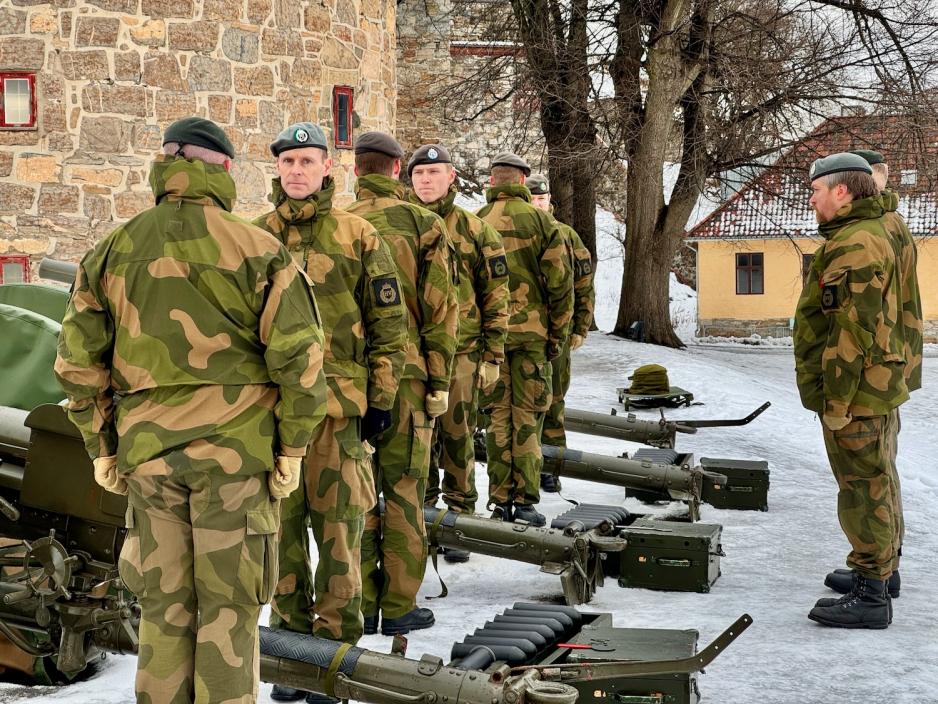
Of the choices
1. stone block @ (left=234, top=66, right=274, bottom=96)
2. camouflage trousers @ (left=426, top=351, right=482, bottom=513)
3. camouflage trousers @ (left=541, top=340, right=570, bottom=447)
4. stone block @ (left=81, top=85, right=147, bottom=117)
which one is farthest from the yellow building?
camouflage trousers @ (left=426, top=351, right=482, bottom=513)

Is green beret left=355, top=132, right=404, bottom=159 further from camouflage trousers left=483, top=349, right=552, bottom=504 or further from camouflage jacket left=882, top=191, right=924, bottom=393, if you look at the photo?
camouflage trousers left=483, top=349, right=552, bottom=504

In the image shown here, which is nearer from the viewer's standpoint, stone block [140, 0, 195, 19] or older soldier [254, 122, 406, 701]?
older soldier [254, 122, 406, 701]

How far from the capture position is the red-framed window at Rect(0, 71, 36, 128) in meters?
13.6

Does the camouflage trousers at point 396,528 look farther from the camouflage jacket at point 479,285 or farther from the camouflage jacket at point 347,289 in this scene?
the camouflage jacket at point 479,285

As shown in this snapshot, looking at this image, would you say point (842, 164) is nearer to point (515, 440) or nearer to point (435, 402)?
point (435, 402)

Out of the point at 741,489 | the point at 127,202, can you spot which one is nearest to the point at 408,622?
the point at 741,489

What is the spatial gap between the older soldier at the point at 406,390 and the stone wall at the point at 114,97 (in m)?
8.40

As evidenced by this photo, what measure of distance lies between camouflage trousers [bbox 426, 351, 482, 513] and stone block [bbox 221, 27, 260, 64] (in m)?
7.96

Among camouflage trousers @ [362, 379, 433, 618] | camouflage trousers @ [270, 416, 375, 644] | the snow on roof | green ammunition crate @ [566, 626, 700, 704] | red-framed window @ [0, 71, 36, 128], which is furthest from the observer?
the snow on roof

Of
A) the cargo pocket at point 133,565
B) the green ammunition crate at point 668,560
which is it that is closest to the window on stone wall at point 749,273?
the green ammunition crate at point 668,560

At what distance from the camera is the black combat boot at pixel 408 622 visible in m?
5.57

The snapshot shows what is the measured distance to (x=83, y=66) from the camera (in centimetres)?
1359

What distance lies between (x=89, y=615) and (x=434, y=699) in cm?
148

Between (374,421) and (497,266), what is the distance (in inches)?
86.4
